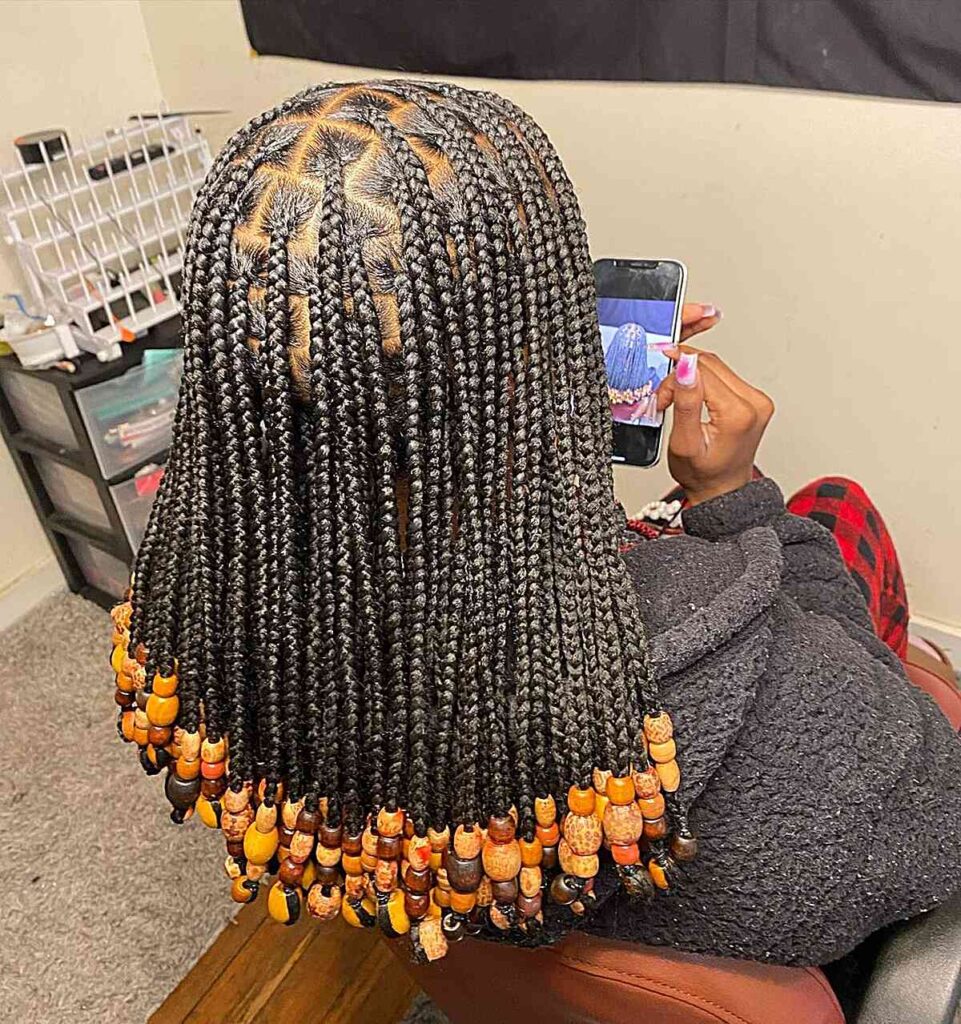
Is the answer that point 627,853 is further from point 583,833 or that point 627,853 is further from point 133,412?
point 133,412

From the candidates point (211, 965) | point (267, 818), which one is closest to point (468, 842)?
point (267, 818)

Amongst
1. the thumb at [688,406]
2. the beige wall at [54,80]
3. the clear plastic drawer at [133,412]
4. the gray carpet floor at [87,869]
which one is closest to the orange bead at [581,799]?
the thumb at [688,406]

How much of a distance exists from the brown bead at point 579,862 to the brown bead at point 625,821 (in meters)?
→ 0.02

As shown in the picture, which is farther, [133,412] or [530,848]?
[133,412]

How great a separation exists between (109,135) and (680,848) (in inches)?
49.5

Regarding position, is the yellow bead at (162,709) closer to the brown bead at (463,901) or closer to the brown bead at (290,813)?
the brown bead at (290,813)

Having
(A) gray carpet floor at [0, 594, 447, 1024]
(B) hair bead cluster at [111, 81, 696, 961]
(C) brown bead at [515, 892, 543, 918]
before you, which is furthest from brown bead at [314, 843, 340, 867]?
(A) gray carpet floor at [0, 594, 447, 1024]

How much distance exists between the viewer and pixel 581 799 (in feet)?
1.66

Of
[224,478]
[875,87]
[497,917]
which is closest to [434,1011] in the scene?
[497,917]

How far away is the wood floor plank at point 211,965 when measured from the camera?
1.02 meters

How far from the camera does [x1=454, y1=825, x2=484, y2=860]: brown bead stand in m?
0.52

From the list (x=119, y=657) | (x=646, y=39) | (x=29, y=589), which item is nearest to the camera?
(x=119, y=657)

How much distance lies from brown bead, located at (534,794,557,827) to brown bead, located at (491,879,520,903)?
0.12 ft

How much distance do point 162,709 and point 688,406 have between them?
45 cm
